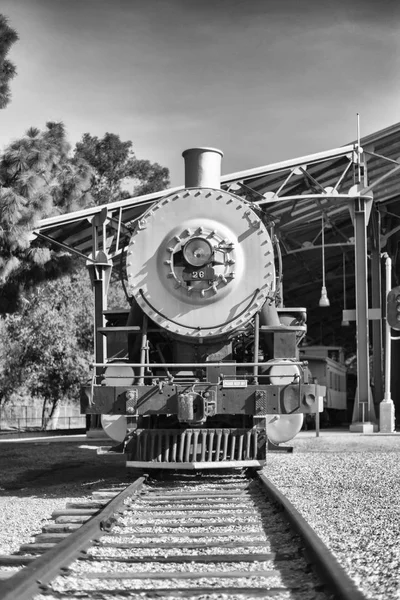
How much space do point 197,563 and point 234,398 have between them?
4.28 m

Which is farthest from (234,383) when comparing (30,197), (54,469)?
(30,197)

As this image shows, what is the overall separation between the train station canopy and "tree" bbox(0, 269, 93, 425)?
23.3 ft

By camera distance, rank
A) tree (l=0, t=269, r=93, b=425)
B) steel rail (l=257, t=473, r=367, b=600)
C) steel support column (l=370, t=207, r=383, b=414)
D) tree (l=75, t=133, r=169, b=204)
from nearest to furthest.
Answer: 1. steel rail (l=257, t=473, r=367, b=600)
2. steel support column (l=370, t=207, r=383, b=414)
3. tree (l=0, t=269, r=93, b=425)
4. tree (l=75, t=133, r=169, b=204)

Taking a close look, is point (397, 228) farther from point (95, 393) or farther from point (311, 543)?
point (311, 543)

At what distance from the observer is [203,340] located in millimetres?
9445

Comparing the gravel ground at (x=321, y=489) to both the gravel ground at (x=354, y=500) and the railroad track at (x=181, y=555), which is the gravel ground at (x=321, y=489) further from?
the railroad track at (x=181, y=555)

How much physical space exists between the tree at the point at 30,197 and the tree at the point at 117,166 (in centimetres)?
2039

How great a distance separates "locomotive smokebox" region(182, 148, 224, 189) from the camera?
32.6ft

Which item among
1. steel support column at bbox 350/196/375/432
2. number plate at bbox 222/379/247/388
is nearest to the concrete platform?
steel support column at bbox 350/196/375/432

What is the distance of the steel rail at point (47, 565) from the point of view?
11.3ft

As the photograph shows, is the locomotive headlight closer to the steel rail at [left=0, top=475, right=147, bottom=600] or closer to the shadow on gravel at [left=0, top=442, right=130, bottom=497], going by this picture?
the shadow on gravel at [left=0, top=442, right=130, bottom=497]

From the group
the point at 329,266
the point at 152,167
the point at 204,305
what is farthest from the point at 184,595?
the point at 152,167

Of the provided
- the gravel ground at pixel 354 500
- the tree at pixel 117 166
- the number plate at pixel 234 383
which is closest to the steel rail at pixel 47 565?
the gravel ground at pixel 354 500

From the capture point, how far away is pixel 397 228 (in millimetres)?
24922
